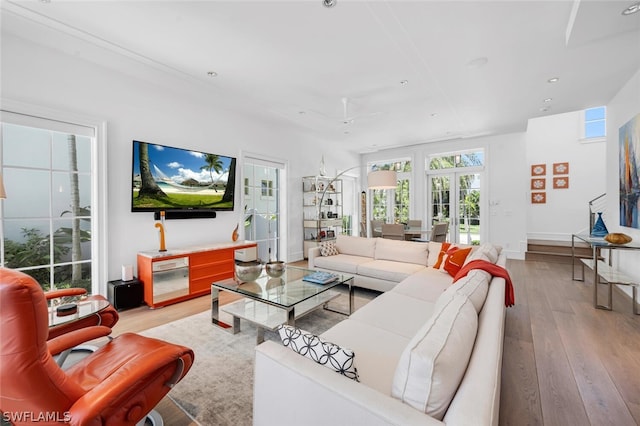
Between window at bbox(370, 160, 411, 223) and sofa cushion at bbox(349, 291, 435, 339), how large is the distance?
5404 millimetres

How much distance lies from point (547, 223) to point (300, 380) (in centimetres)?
828

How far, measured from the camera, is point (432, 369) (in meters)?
0.87

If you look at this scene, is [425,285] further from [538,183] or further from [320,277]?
[538,183]

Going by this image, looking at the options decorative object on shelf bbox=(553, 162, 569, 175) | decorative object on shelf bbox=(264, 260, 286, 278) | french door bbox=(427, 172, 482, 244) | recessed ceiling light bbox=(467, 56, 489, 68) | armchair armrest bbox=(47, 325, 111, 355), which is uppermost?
recessed ceiling light bbox=(467, 56, 489, 68)

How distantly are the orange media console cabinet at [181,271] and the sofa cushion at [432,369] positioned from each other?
325 centimetres

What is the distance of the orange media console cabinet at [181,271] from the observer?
10.8ft

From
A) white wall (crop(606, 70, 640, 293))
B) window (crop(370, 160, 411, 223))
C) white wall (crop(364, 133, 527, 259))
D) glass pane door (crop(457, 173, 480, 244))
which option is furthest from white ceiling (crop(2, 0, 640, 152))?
window (crop(370, 160, 411, 223))

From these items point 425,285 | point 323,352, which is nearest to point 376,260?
point 425,285

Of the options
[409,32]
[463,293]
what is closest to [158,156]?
[409,32]

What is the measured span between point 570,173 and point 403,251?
582cm

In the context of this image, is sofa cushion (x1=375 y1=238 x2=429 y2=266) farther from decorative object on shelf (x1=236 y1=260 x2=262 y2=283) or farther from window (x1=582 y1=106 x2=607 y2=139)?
window (x1=582 y1=106 x2=607 y2=139)

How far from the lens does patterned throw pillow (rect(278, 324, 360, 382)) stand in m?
1.09

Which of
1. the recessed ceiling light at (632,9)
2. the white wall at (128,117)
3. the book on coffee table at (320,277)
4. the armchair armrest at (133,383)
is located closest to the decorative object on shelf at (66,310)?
the armchair armrest at (133,383)

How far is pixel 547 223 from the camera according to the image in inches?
272
